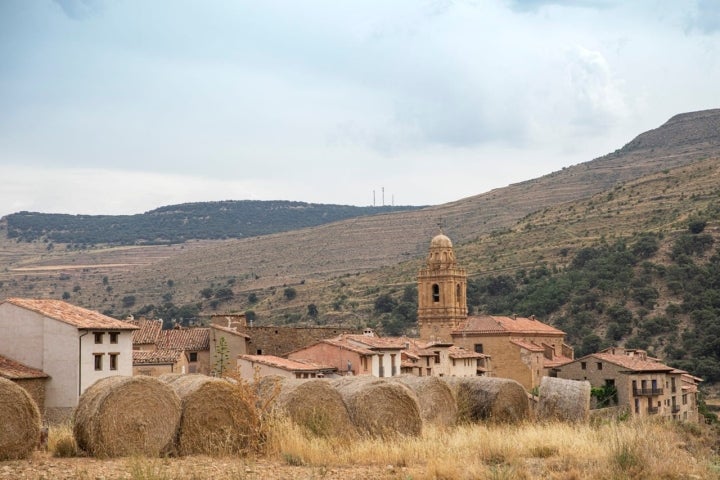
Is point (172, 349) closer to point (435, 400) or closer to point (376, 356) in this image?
point (376, 356)

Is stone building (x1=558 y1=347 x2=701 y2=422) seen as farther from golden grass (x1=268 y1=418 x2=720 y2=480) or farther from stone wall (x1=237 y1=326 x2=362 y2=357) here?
golden grass (x1=268 y1=418 x2=720 y2=480)

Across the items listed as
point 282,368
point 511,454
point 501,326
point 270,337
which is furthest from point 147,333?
point 511,454

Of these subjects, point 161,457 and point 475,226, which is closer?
point 161,457

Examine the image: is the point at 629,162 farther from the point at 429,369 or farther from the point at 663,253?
the point at 429,369

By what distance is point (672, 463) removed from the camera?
16.5 meters

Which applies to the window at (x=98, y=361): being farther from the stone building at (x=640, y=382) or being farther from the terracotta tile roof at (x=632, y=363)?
the terracotta tile roof at (x=632, y=363)

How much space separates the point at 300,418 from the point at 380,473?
492cm

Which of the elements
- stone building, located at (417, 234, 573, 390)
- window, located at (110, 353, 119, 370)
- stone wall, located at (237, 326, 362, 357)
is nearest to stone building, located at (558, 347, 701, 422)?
stone building, located at (417, 234, 573, 390)

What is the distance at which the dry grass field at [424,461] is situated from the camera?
15539 millimetres

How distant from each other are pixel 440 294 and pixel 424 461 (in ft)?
Result: 196

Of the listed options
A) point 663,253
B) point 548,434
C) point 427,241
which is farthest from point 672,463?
point 427,241

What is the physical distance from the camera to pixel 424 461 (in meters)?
17.1

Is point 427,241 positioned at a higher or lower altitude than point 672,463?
higher

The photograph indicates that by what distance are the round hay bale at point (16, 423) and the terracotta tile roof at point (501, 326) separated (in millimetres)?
50977
